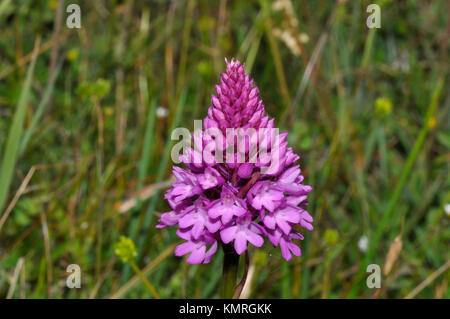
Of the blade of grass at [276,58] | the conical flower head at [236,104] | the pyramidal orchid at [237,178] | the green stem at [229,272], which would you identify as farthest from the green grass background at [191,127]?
the conical flower head at [236,104]

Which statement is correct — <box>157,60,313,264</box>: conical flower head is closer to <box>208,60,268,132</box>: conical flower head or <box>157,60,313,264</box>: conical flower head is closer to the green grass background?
<box>208,60,268,132</box>: conical flower head

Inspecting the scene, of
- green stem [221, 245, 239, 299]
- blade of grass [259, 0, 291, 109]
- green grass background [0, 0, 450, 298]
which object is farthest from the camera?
blade of grass [259, 0, 291, 109]

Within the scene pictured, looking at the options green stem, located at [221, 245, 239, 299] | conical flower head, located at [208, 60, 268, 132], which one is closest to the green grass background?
green stem, located at [221, 245, 239, 299]

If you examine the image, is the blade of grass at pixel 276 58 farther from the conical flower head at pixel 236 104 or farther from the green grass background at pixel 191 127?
the conical flower head at pixel 236 104

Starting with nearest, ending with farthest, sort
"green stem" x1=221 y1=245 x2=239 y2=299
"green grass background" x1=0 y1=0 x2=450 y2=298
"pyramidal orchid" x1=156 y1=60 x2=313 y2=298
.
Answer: "pyramidal orchid" x1=156 y1=60 x2=313 y2=298 → "green stem" x1=221 y1=245 x2=239 y2=299 → "green grass background" x1=0 y1=0 x2=450 y2=298

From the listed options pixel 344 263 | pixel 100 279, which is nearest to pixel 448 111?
pixel 344 263

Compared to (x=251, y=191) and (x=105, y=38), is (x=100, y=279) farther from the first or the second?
(x=105, y=38)

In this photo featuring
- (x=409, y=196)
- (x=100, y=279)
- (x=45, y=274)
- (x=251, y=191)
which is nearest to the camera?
(x=251, y=191)

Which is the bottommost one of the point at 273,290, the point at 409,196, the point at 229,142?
the point at 273,290
